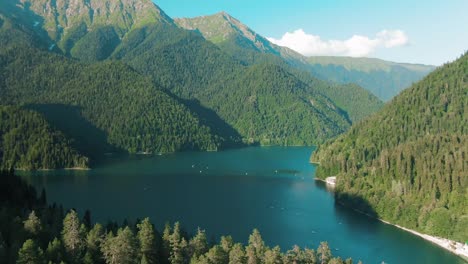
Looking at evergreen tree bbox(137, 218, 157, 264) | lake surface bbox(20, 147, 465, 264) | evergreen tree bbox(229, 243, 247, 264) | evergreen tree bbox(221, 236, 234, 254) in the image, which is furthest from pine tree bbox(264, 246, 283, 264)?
lake surface bbox(20, 147, 465, 264)

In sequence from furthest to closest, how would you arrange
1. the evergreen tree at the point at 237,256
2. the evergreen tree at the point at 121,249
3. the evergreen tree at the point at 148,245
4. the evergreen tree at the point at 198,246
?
the evergreen tree at the point at 198,246
the evergreen tree at the point at 148,245
the evergreen tree at the point at 237,256
the evergreen tree at the point at 121,249

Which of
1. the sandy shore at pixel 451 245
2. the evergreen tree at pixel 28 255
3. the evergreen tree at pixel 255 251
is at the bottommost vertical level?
the sandy shore at pixel 451 245

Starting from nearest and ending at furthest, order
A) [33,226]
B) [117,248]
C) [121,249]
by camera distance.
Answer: [117,248] < [121,249] < [33,226]

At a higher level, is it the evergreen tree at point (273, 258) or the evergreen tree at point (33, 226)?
the evergreen tree at point (33, 226)

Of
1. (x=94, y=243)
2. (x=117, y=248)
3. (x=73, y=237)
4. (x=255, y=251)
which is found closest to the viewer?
(x=117, y=248)

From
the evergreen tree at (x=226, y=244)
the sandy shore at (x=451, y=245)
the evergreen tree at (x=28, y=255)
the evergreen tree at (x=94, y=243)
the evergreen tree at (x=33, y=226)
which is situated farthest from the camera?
the sandy shore at (x=451, y=245)

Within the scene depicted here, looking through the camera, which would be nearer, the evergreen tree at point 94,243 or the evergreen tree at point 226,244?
the evergreen tree at point 94,243

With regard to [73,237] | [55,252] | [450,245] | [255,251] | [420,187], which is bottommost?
[450,245]

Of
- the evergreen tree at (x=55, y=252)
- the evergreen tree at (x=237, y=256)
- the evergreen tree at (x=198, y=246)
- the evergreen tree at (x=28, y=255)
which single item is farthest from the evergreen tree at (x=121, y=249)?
the evergreen tree at (x=237, y=256)

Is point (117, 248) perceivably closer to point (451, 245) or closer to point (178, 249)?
point (178, 249)

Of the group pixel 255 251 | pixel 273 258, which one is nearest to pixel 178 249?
pixel 255 251

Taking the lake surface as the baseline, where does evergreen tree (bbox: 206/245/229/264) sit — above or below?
above

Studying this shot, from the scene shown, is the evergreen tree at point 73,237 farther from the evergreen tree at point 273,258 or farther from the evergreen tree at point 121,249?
the evergreen tree at point 273,258

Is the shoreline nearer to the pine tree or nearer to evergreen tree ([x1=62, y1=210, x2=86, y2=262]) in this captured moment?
the pine tree
